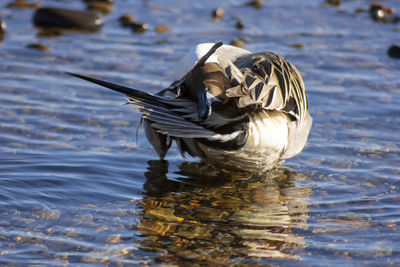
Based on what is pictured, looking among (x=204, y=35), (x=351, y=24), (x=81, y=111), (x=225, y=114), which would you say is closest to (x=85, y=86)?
(x=81, y=111)

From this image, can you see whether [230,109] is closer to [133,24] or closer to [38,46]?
[38,46]

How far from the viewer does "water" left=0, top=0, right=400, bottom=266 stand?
466 centimetres

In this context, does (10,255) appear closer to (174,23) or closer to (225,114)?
(225,114)

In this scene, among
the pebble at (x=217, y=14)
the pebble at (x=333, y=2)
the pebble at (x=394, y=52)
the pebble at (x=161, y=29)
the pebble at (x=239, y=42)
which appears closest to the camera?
the pebble at (x=394, y=52)

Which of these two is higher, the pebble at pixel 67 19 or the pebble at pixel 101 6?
the pebble at pixel 101 6

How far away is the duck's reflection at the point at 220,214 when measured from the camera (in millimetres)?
4652

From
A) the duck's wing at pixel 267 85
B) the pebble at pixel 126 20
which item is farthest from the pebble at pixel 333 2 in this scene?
the duck's wing at pixel 267 85

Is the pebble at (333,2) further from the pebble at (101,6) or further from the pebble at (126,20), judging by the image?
the pebble at (101,6)

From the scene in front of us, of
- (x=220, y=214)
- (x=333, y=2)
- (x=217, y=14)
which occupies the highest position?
(x=333, y=2)

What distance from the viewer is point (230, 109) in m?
5.04

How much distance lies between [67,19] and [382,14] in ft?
17.5

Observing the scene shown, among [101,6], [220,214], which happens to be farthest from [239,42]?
[220,214]

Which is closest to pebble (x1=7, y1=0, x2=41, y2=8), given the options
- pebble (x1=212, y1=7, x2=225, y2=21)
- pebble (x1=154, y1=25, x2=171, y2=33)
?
pebble (x1=154, y1=25, x2=171, y2=33)

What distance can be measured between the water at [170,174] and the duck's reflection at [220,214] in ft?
0.05
